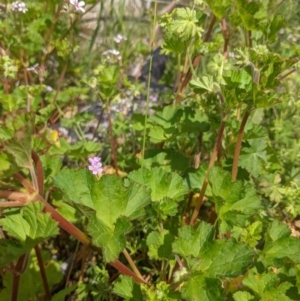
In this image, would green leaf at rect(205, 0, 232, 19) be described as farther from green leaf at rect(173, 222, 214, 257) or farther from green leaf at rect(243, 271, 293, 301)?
green leaf at rect(243, 271, 293, 301)

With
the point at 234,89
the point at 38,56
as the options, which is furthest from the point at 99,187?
the point at 38,56

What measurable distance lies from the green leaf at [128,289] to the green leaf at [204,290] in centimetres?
16

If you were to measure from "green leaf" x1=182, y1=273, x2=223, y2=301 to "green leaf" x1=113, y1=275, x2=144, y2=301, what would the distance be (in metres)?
0.16

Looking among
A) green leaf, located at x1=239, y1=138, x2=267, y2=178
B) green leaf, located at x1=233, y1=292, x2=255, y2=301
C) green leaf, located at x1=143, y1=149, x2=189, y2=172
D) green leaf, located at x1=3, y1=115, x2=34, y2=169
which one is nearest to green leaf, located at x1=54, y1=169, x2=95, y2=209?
green leaf, located at x1=3, y1=115, x2=34, y2=169

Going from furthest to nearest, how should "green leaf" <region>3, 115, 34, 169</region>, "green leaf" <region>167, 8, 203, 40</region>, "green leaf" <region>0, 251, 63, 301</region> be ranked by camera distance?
1. "green leaf" <region>0, 251, 63, 301</region>
2. "green leaf" <region>167, 8, 203, 40</region>
3. "green leaf" <region>3, 115, 34, 169</region>

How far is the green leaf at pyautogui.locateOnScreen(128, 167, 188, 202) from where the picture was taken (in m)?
1.54

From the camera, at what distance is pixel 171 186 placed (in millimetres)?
1550

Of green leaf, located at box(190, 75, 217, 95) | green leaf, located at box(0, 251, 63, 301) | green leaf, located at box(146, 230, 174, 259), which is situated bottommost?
green leaf, located at box(0, 251, 63, 301)

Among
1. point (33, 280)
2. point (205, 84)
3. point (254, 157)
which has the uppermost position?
point (205, 84)

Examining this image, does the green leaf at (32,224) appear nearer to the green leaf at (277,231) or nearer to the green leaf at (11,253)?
the green leaf at (11,253)

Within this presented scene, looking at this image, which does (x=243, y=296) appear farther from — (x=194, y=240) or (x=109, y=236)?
(x=109, y=236)

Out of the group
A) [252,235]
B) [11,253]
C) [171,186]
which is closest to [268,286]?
[252,235]

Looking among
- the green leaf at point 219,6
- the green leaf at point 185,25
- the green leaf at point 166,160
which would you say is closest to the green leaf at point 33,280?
the green leaf at point 166,160

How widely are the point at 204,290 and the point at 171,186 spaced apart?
0.36m
